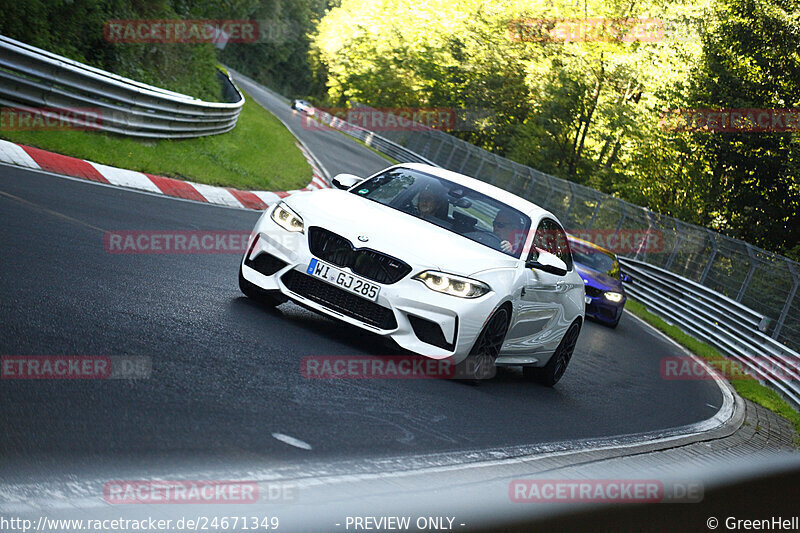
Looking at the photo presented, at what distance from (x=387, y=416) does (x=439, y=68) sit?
204 ft

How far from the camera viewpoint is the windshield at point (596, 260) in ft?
63.6

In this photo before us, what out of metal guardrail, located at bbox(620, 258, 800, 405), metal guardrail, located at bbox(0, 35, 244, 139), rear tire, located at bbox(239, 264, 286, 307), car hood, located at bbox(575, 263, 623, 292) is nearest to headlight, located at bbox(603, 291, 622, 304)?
car hood, located at bbox(575, 263, 623, 292)

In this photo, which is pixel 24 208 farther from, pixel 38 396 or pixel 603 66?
pixel 603 66

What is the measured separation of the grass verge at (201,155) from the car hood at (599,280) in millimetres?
6395

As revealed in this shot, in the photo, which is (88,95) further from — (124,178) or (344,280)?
(344,280)

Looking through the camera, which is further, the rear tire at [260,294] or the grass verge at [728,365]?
the grass verge at [728,365]

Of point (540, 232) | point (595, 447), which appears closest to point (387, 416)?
point (595, 447)

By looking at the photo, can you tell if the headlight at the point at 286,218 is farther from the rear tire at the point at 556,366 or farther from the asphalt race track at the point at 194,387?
the rear tire at the point at 556,366

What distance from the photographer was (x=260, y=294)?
7.91m

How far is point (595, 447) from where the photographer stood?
719 centimetres

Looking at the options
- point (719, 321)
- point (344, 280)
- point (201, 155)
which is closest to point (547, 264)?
point (344, 280)

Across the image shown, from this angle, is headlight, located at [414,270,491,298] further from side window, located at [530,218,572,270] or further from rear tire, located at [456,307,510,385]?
side window, located at [530,218,572,270]

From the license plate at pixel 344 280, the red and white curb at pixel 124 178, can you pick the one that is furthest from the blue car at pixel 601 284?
the license plate at pixel 344 280

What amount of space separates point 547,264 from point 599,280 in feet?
35.2
